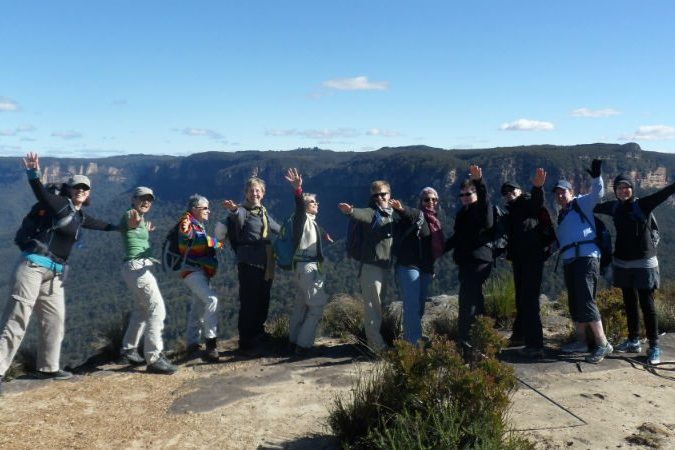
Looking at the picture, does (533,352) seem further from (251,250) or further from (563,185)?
(251,250)

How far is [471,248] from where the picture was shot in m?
5.93

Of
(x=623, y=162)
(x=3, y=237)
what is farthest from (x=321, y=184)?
(x=3, y=237)

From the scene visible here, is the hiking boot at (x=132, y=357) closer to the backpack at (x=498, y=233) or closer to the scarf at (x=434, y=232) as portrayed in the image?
the scarf at (x=434, y=232)

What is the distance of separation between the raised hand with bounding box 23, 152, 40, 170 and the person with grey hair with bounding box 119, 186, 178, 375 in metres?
0.91

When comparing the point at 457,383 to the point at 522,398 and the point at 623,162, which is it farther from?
the point at 623,162

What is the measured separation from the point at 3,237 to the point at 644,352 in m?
230

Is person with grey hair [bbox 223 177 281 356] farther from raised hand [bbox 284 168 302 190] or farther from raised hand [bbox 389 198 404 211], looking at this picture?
raised hand [bbox 389 198 404 211]

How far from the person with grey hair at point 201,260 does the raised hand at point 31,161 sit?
4.85 feet

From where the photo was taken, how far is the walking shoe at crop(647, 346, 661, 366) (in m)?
6.01

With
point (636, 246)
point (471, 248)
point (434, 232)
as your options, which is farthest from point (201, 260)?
point (636, 246)

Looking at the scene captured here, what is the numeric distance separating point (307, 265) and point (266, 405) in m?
1.71

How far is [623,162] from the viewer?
97.6 metres

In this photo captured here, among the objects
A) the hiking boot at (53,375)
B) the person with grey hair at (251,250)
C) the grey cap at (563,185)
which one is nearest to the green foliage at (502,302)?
the grey cap at (563,185)

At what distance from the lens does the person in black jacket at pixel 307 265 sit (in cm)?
614
